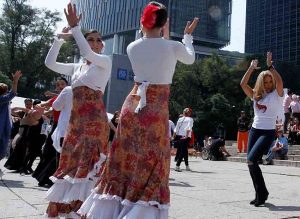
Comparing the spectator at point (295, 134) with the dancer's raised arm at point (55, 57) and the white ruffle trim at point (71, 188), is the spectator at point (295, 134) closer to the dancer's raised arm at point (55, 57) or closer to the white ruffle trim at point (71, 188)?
the dancer's raised arm at point (55, 57)

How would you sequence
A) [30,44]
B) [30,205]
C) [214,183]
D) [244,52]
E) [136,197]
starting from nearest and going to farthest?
1. [136,197]
2. [30,205]
3. [214,183]
4. [30,44]
5. [244,52]

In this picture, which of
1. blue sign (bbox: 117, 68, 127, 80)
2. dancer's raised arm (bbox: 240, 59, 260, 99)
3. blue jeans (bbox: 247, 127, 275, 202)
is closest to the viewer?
blue jeans (bbox: 247, 127, 275, 202)

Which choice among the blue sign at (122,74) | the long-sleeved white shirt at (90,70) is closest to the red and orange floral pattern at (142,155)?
the long-sleeved white shirt at (90,70)

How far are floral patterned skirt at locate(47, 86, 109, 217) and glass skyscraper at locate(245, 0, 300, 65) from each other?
73701 millimetres

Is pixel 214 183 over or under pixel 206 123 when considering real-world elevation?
under

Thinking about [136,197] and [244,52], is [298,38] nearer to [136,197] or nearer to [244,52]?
[244,52]

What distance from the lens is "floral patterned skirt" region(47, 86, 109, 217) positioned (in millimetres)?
4105

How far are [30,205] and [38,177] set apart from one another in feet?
6.70

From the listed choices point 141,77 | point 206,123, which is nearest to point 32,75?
point 206,123

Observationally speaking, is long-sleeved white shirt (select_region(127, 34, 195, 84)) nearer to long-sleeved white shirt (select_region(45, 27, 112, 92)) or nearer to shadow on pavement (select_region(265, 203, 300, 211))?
long-sleeved white shirt (select_region(45, 27, 112, 92))

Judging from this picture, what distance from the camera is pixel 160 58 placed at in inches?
142

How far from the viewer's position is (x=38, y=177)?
7.40 meters

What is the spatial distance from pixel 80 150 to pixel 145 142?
39.8 inches

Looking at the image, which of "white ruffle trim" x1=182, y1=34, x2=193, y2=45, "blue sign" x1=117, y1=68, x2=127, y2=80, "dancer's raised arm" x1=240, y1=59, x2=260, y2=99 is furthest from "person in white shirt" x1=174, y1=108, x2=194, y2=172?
"blue sign" x1=117, y1=68, x2=127, y2=80
